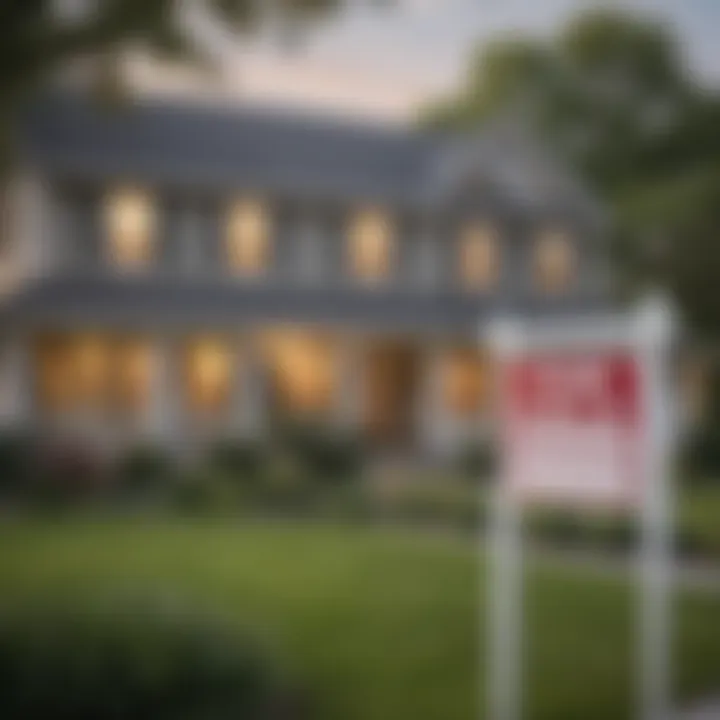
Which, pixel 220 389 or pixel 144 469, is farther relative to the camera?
pixel 220 389

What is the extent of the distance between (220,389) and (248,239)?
33 centimetres

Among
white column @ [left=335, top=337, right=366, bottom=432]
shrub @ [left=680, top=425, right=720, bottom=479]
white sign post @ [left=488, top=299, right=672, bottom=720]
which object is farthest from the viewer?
white column @ [left=335, top=337, right=366, bottom=432]

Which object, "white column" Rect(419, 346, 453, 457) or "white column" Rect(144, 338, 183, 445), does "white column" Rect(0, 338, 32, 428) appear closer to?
"white column" Rect(144, 338, 183, 445)

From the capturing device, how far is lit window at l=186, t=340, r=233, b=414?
2891mm

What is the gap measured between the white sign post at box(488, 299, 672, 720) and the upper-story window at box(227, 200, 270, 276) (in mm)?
549

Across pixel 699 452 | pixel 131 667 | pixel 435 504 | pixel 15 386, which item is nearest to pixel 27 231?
pixel 15 386

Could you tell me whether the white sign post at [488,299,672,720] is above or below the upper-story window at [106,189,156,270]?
below

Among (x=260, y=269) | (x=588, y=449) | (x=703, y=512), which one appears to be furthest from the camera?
(x=260, y=269)

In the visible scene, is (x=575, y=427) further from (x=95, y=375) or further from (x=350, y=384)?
(x=95, y=375)

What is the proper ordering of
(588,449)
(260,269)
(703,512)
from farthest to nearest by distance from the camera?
(260,269) < (703,512) < (588,449)

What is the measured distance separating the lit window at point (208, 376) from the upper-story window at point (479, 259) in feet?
1.78

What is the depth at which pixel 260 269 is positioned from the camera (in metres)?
2.93

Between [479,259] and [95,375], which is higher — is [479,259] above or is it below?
above

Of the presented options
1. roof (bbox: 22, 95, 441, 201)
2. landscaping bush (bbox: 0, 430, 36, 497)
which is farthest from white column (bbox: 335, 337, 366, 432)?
landscaping bush (bbox: 0, 430, 36, 497)
